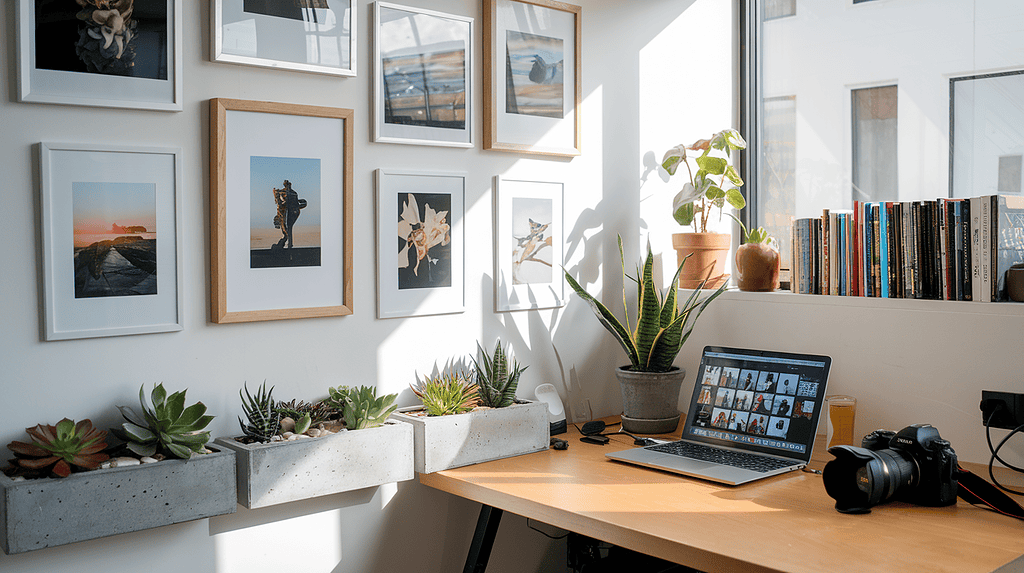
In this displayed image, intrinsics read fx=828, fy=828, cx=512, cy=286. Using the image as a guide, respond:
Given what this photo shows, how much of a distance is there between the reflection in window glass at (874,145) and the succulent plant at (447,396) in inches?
55.7

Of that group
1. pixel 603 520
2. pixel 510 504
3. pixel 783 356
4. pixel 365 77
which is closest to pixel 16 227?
pixel 365 77

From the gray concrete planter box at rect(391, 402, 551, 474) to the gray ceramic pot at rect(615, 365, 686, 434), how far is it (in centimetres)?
31

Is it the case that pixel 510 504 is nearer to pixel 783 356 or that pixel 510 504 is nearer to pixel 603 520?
pixel 603 520

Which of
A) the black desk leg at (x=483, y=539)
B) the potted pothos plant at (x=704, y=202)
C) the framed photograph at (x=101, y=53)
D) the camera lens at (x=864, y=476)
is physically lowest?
the black desk leg at (x=483, y=539)

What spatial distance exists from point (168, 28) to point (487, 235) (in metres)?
0.96

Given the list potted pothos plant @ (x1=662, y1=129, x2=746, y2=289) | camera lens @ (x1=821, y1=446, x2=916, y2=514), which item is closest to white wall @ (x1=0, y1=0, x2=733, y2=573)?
potted pothos plant @ (x1=662, y1=129, x2=746, y2=289)

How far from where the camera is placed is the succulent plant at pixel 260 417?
5.88 ft

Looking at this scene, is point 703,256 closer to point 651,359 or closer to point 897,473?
point 651,359

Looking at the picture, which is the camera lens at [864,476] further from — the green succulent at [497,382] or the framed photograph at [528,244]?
the framed photograph at [528,244]

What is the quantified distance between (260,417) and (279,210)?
0.47 m

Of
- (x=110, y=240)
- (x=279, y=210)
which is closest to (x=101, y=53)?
(x=110, y=240)

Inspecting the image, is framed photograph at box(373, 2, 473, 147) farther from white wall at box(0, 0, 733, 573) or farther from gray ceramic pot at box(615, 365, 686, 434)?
gray ceramic pot at box(615, 365, 686, 434)

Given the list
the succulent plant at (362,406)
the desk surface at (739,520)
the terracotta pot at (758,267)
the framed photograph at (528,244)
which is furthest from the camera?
the terracotta pot at (758,267)

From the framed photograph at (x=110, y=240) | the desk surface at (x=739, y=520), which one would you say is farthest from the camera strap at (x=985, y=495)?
the framed photograph at (x=110, y=240)
